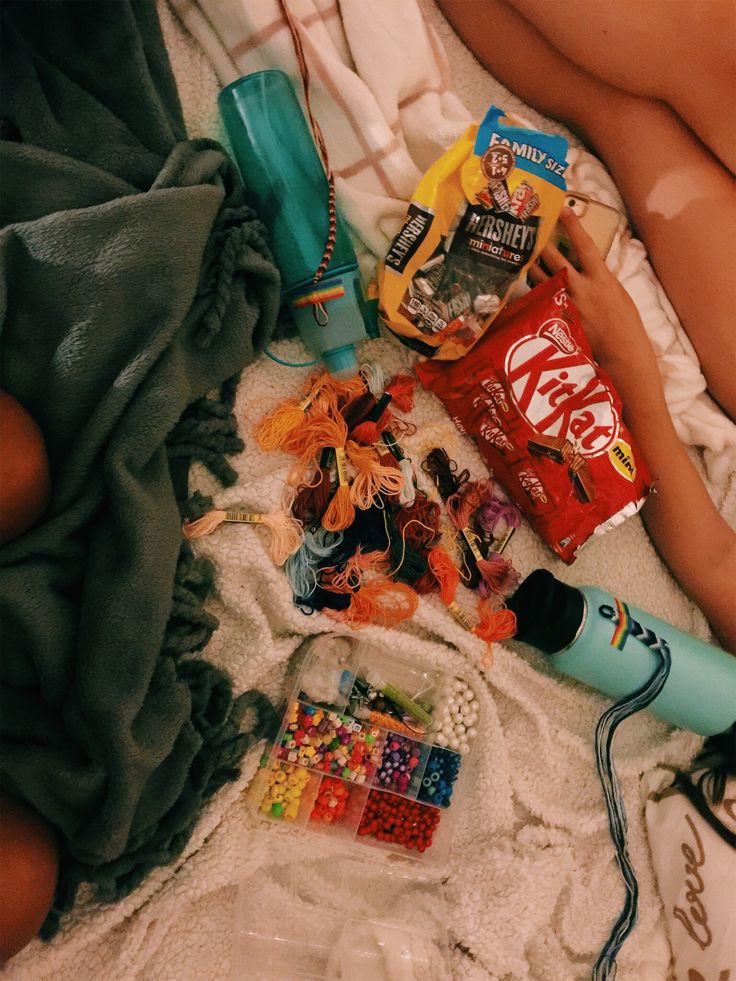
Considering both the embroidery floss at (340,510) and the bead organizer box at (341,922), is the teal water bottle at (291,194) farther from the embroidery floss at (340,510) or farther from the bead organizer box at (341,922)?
the bead organizer box at (341,922)

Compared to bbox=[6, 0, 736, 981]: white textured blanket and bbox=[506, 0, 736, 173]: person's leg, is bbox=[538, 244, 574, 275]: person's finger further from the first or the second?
bbox=[506, 0, 736, 173]: person's leg

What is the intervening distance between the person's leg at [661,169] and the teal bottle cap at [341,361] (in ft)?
1.78

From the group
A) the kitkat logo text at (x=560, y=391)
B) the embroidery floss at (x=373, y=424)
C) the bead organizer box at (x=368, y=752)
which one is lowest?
the bead organizer box at (x=368, y=752)

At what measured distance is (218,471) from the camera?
0.89 meters

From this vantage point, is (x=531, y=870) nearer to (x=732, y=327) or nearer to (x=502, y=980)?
(x=502, y=980)

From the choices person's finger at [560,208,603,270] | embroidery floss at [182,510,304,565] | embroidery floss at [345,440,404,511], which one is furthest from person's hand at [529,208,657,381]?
embroidery floss at [182,510,304,565]

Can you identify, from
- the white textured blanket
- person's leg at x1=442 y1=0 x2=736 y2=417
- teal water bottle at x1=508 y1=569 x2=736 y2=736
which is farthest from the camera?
person's leg at x1=442 y1=0 x2=736 y2=417

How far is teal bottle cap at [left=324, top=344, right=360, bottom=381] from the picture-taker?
3.03 feet

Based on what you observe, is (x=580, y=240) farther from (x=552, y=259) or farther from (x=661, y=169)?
(x=661, y=169)

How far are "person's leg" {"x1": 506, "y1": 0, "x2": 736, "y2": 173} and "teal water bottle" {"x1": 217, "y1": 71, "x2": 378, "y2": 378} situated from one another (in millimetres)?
402

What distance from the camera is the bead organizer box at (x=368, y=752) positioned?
88 cm

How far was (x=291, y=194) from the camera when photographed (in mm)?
890

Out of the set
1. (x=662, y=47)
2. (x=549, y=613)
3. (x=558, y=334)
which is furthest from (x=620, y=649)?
(x=662, y=47)

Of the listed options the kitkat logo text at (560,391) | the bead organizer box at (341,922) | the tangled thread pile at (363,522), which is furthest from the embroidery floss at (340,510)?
the bead organizer box at (341,922)
